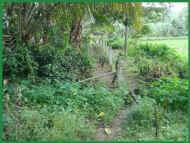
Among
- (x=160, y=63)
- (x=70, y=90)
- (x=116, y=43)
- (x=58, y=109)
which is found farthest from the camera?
(x=116, y=43)

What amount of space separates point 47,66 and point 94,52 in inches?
205

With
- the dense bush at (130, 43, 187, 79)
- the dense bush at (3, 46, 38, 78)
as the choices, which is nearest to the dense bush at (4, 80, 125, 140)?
the dense bush at (3, 46, 38, 78)

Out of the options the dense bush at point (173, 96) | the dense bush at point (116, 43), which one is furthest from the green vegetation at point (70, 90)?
the dense bush at point (116, 43)

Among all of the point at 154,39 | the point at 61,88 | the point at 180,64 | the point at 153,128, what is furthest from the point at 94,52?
the point at 153,128

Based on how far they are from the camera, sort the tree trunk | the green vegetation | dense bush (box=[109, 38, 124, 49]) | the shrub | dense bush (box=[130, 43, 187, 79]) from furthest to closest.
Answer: dense bush (box=[109, 38, 124, 49])
the tree trunk
dense bush (box=[130, 43, 187, 79])
the shrub
the green vegetation

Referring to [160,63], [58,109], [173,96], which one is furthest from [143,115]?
[160,63]

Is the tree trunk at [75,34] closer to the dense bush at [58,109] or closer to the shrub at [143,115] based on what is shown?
the dense bush at [58,109]

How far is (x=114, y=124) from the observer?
211 inches

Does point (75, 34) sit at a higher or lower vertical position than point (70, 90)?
higher

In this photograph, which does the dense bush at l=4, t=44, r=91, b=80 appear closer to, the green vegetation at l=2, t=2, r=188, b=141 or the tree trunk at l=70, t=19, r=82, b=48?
the green vegetation at l=2, t=2, r=188, b=141

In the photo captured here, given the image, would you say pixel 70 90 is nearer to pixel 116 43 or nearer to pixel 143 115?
pixel 143 115

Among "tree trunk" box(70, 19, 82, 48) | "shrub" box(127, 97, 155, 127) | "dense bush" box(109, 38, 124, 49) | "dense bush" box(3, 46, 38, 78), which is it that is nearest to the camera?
"shrub" box(127, 97, 155, 127)

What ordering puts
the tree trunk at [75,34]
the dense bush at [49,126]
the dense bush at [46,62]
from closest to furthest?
the dense bush at [49,126] → the dense bush at [46,62] → the tree trunk at [75,34]

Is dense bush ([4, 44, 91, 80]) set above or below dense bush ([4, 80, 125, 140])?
above
